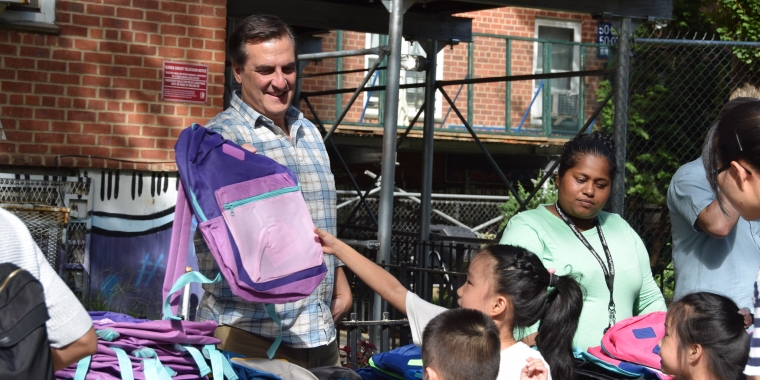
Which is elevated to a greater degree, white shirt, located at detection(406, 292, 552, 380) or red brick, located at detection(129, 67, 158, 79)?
red brick, located at detection(129, 67, 158, 79)

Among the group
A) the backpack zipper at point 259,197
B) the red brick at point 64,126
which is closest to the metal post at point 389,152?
the red brick at point 64,126

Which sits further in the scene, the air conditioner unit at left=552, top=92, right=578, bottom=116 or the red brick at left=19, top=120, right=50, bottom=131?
the air conditioner unit at left=552, top=92, right=578, bottom=116

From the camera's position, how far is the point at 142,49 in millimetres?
6332

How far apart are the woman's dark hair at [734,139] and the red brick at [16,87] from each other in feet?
16.3

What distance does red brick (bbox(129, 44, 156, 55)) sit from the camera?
6.30 metres

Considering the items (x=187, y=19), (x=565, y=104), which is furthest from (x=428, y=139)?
(x=565, y=104)

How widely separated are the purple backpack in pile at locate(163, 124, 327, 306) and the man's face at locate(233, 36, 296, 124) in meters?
0.33

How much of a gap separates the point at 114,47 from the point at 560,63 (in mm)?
Answer: 13641

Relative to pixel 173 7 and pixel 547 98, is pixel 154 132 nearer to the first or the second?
pixel 173 7

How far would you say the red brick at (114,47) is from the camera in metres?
6.25

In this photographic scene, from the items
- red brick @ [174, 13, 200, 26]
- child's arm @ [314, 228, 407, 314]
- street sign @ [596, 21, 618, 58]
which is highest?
street sign @ [596, 21, 618, 58]

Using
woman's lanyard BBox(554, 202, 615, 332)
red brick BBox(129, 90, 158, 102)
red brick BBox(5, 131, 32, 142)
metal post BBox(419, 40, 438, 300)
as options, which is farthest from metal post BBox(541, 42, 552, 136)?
woman's lanyard BBox(554, 202, 615, 332)

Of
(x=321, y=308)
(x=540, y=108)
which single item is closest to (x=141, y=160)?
(x=321, y=308)

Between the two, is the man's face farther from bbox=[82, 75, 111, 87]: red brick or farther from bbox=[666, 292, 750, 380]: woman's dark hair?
bbox=[82, 75, 111, 87]: red brick
